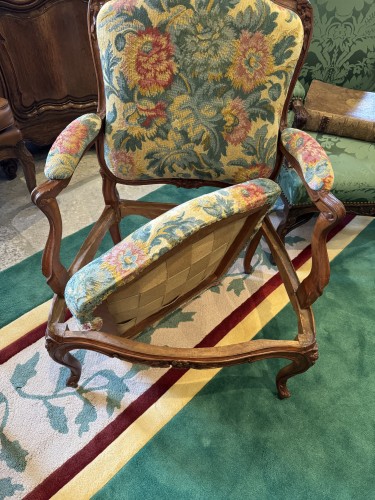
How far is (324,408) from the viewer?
1.22 meters

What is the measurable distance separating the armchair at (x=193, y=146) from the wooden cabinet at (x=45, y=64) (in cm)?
91

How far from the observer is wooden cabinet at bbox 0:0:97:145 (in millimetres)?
1665

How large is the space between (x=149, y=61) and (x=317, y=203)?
1.88 feet

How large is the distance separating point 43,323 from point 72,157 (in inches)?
27.8

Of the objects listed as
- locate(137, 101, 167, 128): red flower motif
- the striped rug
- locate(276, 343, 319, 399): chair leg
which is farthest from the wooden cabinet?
locate(276, 343, 319, 399): chair leg

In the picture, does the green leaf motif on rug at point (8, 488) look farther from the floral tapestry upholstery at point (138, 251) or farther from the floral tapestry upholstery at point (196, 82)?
the floral tapestry upholstery at point (196, 82)

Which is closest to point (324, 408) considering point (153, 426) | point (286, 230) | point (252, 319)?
point (252, 319)

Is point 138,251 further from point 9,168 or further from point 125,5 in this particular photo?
point 9,168

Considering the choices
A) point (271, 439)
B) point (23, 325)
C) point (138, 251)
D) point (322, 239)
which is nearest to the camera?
point (138, 251)

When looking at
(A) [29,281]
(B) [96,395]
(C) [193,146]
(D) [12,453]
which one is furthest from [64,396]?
(C) [193,146]

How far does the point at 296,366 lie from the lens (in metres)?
1.05

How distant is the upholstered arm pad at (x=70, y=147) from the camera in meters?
0.94

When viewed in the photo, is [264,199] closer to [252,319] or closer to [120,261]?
[120,261]

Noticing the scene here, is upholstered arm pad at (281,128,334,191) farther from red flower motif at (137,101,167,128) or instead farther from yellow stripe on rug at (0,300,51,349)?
yellow stripe on rug at (0,300,51,349)
